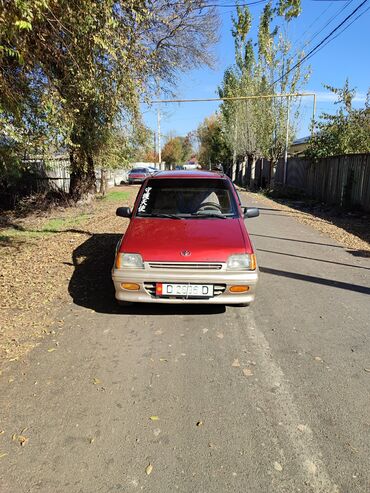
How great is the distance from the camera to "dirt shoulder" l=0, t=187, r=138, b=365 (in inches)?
183

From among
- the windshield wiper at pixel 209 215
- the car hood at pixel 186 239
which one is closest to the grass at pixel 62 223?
the windshield wiper at pixel 209 215

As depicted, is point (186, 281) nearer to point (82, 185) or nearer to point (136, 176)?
point (82, 185)

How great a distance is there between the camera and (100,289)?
605 cm

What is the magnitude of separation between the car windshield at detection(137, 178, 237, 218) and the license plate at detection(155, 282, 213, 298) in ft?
4.34

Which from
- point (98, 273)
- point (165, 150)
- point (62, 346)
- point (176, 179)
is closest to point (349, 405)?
point (62, 346)

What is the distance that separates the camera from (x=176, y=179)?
6.23 metres

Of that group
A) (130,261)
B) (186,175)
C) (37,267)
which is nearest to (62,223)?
(37,267)

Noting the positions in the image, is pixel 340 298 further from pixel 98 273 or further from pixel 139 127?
pixel 139 127

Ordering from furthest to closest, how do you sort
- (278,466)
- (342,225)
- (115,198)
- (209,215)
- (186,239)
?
(115,198) < (342,225) < (209,215) < (186,239) < (278,466)

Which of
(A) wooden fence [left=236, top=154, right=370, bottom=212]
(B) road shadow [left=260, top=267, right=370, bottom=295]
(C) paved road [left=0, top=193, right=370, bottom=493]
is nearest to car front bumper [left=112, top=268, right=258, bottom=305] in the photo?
(C) paved road [left=0, top=193, right=370, bottom=493]

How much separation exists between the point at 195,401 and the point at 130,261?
1936 millimetres

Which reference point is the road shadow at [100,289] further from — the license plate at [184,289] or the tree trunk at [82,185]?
the tree trunk at [82,185]

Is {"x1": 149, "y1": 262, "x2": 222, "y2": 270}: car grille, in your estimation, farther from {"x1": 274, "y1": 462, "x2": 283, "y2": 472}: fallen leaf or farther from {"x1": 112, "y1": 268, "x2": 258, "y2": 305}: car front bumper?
{"x1": 274, "y1": 462, "x2": 283, "y2": 472}: fallen leaf

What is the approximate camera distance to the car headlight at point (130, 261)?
474cm
